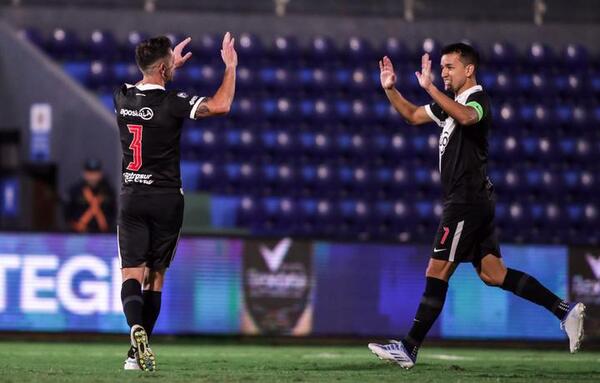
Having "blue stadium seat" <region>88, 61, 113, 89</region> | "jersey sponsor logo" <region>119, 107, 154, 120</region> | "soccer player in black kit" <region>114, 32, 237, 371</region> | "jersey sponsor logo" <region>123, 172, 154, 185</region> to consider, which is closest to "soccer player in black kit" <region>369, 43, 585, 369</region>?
"soccer player in black kit" <region>114, 32, 237, 371</region>

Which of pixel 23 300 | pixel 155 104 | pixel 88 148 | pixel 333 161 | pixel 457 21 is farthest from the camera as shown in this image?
pixel 457 21

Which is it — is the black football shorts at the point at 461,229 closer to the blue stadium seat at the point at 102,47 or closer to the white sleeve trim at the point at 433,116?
the white sleeve trim at the point at 433,116

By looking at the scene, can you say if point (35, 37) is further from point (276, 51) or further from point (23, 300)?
point (23, 300)

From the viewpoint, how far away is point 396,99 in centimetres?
793

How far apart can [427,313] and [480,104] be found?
4.54 feet

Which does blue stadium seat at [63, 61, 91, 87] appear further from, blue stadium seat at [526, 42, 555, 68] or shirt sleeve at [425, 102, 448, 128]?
shirt sleeve at [425, 102, 448, 128]

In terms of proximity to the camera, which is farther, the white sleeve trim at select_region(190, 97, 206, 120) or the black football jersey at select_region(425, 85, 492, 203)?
the black football jersey at select_region(425, 85, 492, 203)

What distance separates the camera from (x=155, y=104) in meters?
7.29

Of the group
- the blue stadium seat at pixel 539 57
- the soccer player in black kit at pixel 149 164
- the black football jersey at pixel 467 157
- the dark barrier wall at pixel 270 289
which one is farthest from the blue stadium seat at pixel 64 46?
the black football jersey at pixel 467 157

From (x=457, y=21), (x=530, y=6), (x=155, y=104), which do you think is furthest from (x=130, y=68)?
(x=155, y=104)

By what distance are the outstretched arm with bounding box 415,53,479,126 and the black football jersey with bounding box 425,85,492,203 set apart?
0.14 meters

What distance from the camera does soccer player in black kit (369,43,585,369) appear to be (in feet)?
25.0

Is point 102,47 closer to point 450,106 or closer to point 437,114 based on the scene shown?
point 437,114

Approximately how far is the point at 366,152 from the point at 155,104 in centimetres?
1055
